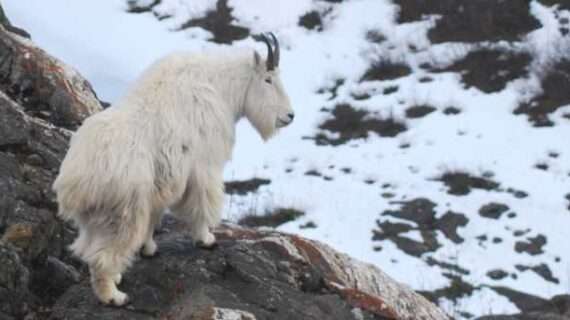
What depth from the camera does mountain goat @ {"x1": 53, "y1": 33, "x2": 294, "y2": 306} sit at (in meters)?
5.62

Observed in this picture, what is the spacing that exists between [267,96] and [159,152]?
1.14 metres

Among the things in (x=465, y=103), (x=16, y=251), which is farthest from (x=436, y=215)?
(x=16, y=251)

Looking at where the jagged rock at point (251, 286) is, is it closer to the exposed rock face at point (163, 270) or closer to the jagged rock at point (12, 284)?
A: the exposed rock face at point (163, 270)

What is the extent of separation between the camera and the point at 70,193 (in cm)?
560

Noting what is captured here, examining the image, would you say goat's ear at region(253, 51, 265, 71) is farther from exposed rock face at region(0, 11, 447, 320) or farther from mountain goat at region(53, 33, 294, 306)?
exposed rock face at region(0, 11, 447, 320)

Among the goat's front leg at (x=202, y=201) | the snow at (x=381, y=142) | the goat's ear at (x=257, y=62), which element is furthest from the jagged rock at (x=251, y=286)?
the snow at (x=381, y=142)

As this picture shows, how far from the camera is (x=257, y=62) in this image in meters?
6.74

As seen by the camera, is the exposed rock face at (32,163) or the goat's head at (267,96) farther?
the goat's head at (267,96)

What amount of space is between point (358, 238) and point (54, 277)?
7713 millimetres

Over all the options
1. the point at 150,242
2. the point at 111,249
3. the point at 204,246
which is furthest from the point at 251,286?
the point at 111,249

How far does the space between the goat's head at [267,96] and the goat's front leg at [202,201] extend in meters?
0.60

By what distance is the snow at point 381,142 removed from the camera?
13.3 meters

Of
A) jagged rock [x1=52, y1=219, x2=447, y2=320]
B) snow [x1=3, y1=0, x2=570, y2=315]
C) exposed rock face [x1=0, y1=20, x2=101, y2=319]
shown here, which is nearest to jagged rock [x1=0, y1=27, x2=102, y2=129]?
exposed rock face [x1=0, y1=20, x2=101, y2=319]

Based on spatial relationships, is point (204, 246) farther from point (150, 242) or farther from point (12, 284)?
point (12, 284)
